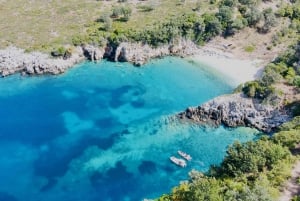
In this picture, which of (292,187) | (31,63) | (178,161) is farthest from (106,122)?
(292,187)

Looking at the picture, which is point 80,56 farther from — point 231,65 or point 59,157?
point 231,65

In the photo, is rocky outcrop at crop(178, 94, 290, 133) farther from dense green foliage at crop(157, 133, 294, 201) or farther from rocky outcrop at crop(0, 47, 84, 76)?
rocky outcrop at crop(0, 47, 84, 76)

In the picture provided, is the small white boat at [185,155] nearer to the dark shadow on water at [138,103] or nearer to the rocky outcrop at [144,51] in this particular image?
the dark shadow on water at [138,103]

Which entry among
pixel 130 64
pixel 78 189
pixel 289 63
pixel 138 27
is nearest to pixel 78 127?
pixel 78 189

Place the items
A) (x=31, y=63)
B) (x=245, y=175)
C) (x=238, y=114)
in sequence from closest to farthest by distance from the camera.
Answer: (x=245, y=175) < (x=238, y=114) < (x=31, y=63)

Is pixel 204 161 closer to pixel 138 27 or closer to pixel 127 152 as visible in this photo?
pixel 127 152

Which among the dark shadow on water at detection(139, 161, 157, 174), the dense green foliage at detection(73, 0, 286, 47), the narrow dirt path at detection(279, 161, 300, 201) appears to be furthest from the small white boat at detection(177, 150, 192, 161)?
the dense green foliage at detection(73, 0, 286, 47)

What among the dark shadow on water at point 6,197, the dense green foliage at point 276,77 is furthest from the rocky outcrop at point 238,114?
the dark shadow on water at point 6,197
